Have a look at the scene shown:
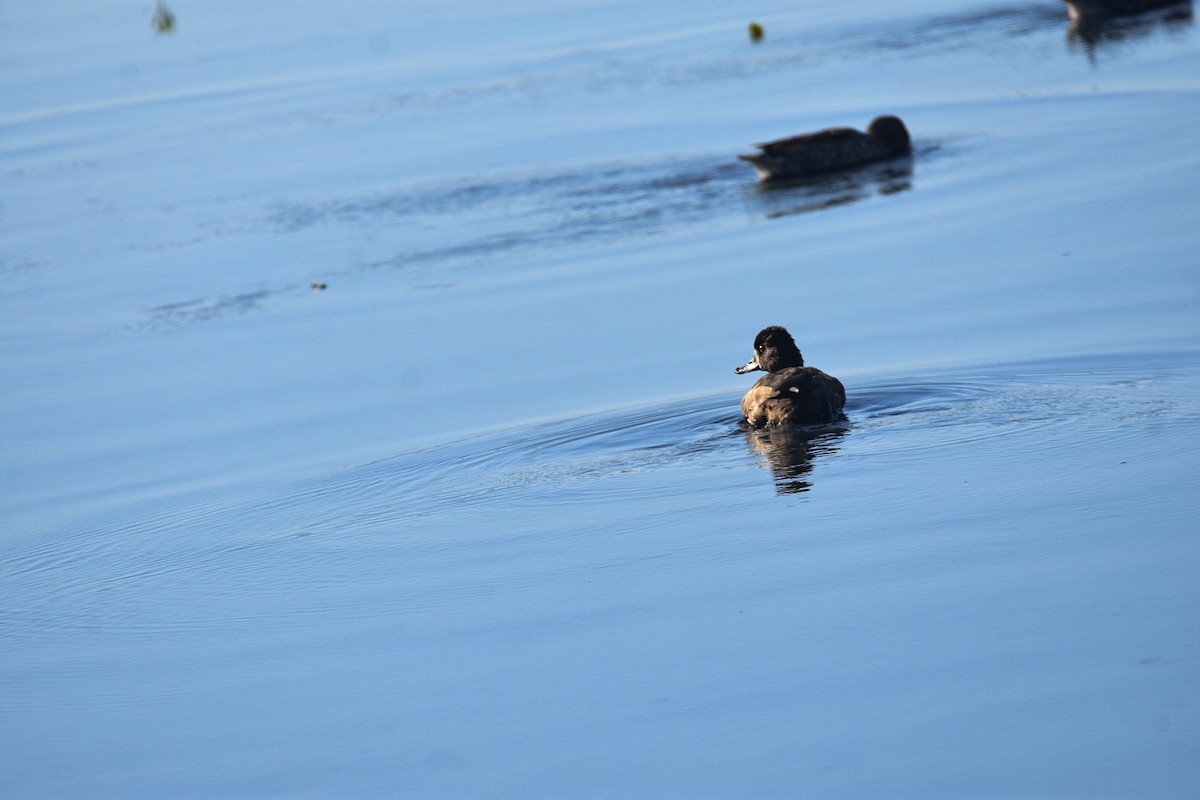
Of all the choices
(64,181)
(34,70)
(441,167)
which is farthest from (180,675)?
(34,70)

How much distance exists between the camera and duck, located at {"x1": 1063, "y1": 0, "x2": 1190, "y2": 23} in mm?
25234

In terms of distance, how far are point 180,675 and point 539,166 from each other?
1231 cm

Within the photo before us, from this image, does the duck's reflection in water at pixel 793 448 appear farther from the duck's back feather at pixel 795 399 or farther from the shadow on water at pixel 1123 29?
the shadow on water at pixel 1123 29

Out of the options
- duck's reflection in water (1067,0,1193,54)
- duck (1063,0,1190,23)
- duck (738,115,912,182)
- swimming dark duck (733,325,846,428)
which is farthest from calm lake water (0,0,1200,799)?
duck (1063,0,1190,23)

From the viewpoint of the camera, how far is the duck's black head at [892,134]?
17891 mm

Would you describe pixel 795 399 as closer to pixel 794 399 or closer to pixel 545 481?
pixel 794 399

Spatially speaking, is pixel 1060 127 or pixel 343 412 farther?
pixel 1060 127

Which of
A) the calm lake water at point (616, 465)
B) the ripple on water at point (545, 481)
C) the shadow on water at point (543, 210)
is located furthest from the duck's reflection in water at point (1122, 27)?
the ripple on water at point (545, 481)

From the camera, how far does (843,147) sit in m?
18.1

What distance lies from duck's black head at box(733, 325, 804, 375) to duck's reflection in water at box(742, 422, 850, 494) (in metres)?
0.43

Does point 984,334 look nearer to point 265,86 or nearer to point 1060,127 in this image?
point 1060,127

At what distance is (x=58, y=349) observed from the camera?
13539 millimetres

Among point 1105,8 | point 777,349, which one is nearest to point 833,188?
point 777,349

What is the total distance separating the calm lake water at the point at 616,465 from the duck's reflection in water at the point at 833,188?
0.08 meters
